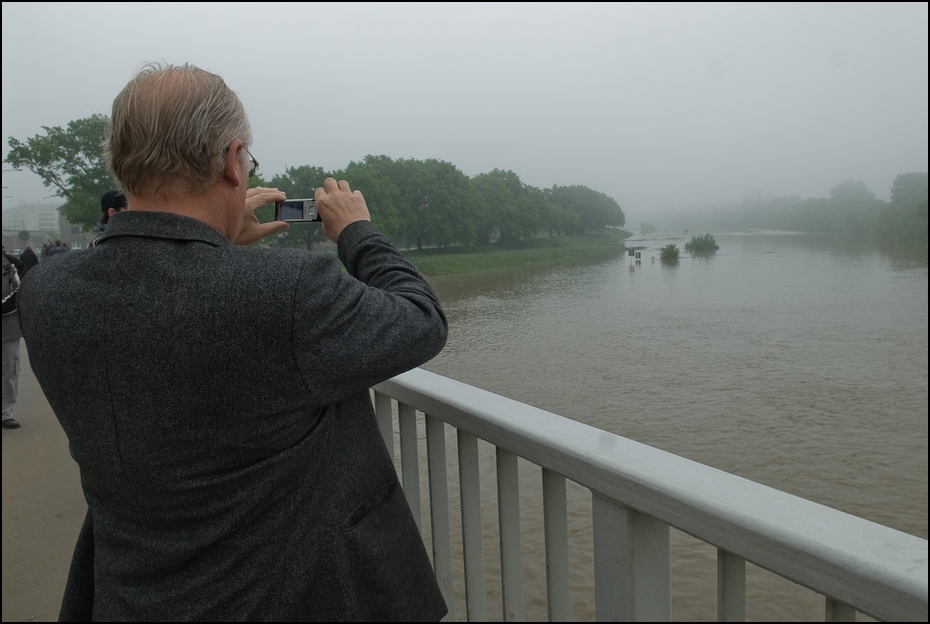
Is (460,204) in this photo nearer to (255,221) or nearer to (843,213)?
(255,221)

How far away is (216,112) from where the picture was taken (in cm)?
96

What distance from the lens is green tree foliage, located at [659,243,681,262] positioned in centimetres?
222

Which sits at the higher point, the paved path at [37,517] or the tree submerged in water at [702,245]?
the tree submerged in water at [702,245]

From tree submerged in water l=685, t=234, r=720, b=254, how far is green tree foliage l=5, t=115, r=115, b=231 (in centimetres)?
249

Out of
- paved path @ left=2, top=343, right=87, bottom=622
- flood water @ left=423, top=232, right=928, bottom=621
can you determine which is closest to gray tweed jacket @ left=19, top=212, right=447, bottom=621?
flood water @ left=423, top=232, right=928, bottom=621

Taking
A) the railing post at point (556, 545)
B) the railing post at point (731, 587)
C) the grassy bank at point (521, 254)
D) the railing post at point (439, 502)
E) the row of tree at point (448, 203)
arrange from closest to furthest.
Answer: the railing post at point (731, 587)
the railing post at point (556, 545)
the railing post at point (439, 502)
the row of tree at point (448, 203)
the grassy bank at point (521, 254)

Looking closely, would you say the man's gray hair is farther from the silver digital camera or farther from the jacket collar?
the silver digital camera

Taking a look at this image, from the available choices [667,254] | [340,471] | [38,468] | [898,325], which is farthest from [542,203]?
[38,468]

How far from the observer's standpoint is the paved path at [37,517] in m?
2.65

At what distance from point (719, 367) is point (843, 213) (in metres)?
0.94

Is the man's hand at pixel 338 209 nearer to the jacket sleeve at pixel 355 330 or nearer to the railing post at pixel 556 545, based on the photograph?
the jacket sleeve at pixel 355 330

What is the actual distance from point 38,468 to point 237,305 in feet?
13.9

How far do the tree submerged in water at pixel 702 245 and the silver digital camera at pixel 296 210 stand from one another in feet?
4.72

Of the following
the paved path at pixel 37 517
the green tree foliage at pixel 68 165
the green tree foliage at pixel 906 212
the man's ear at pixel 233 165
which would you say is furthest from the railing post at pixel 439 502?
the green tree foliage at pixel 68 165
